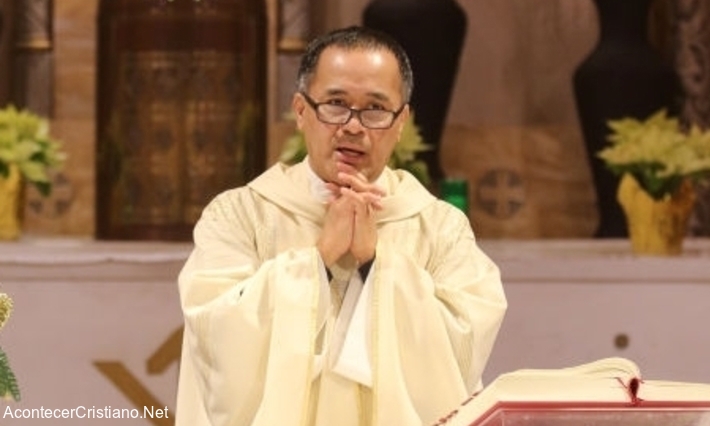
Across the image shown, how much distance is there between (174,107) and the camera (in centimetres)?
627

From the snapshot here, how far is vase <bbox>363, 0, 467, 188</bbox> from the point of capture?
660cm

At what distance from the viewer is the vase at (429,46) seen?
660 cm

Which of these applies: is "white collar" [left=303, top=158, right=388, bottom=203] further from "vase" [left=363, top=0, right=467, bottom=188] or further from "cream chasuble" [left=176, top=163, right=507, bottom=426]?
"vase" [left=363, top=0, right=467, bottom=188]

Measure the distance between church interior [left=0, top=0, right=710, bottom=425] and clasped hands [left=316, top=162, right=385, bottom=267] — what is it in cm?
209

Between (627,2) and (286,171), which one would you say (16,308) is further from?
(627,2)

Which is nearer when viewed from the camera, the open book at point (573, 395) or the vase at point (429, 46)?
the open book at point (573, 395)

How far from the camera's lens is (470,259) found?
372cm

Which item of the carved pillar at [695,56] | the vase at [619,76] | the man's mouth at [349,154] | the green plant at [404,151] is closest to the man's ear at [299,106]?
the man's mouth at [349,154]

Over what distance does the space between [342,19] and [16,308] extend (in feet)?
7.24

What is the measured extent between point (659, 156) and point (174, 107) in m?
1.60

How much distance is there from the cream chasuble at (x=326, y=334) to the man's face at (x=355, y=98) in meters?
0.19

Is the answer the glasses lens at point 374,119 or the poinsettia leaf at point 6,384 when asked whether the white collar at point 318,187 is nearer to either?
the glasses lens at point 374,119

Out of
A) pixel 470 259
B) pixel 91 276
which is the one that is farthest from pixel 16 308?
pixel 470 259

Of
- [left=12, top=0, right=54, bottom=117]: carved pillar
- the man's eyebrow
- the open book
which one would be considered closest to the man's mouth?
the man's eyebrow
